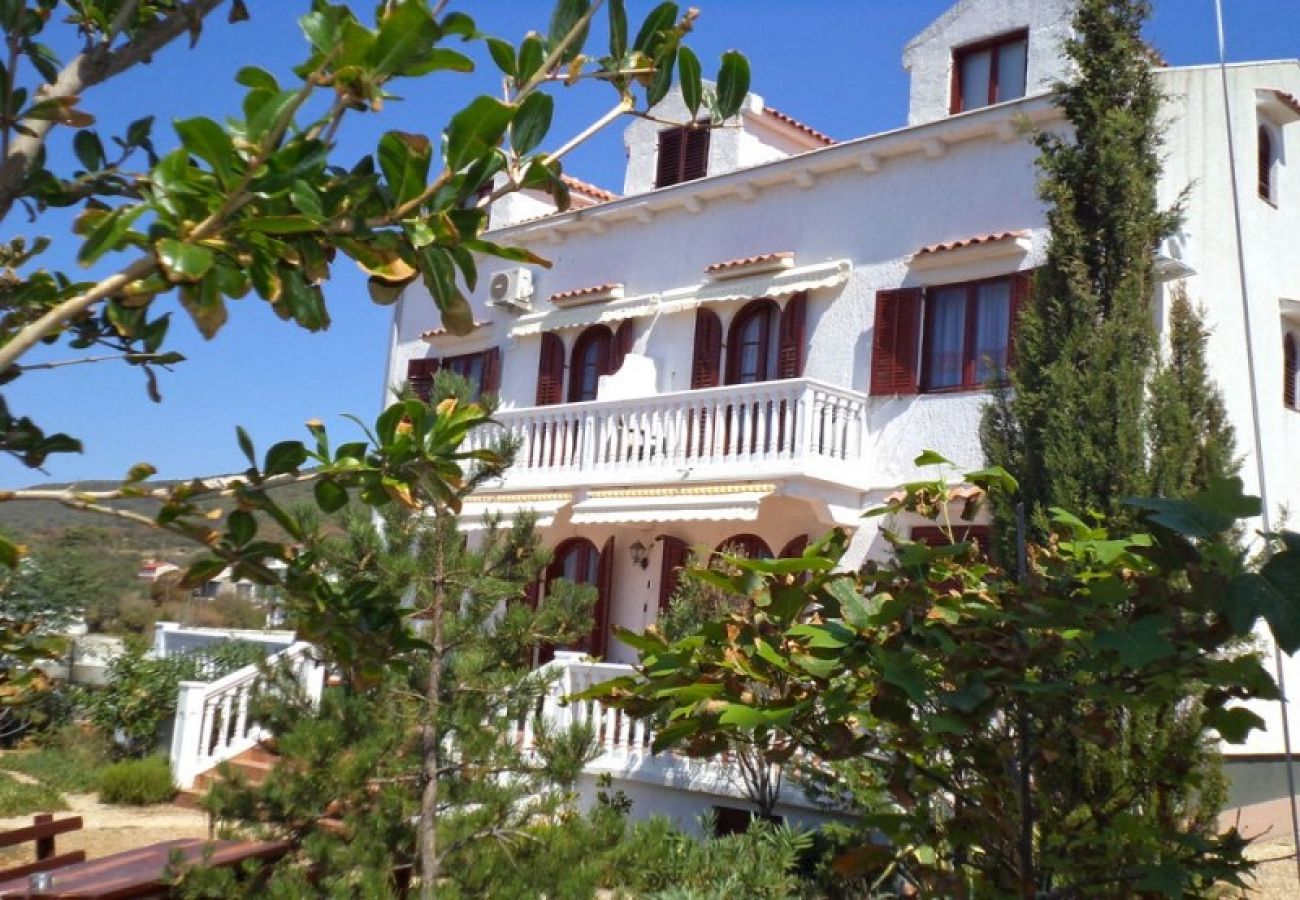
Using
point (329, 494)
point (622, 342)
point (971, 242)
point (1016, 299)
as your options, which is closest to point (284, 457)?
point (329, 494)

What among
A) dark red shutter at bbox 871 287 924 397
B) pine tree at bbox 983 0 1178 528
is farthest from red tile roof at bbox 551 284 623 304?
pine tree at bbox 983 0 1178 528

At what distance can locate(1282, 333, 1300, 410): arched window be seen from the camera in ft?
49.2

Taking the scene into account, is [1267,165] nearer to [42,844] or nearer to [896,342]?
[896,342]

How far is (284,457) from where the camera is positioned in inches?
98.4

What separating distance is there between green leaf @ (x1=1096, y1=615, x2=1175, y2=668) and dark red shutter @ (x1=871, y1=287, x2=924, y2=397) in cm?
1248

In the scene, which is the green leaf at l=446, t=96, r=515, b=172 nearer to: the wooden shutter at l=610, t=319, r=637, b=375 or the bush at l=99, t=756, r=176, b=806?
the bush at l=99, t=756, r=176, b=806

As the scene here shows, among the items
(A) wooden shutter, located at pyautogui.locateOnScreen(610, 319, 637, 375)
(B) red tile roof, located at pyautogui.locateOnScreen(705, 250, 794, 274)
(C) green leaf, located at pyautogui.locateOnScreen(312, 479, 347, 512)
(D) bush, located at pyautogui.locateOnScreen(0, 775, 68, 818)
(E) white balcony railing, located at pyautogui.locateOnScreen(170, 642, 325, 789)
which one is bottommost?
(D) bush, located at pyautogui.locateOnScreen(0, 775, 68, 818)

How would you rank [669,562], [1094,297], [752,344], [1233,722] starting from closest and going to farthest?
[1233,722] < [1094,297] < [752,344] < [669,562]

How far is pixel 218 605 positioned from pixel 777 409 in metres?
24.5

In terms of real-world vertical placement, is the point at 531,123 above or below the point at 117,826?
above

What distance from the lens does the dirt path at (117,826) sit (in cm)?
1295

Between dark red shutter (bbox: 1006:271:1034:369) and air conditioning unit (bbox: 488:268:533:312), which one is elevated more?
air conditioning unit (bbox: 488:268:533:312)

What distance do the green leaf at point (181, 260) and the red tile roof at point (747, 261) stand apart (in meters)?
14.4

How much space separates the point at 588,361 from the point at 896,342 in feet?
17.4
